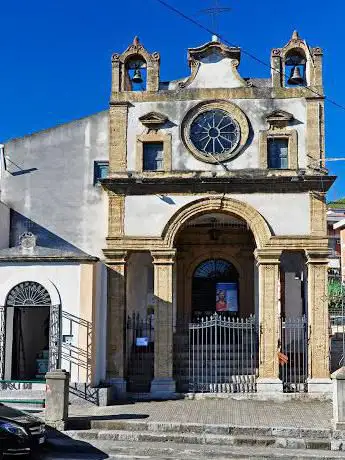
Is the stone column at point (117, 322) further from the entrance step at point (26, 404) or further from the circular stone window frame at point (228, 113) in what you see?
the circular stone window frame at point (228, 113)

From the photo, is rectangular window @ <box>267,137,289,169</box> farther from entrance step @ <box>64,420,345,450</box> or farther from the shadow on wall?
entrance step @ <box>64,420,345,450</box>

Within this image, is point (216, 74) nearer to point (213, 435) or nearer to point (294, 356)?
point (294, 356)

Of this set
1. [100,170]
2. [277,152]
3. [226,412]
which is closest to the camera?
[226,412]

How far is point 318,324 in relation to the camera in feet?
61.9

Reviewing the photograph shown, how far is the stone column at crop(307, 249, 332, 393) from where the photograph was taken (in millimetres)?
18578

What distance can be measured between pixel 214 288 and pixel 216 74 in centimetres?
809

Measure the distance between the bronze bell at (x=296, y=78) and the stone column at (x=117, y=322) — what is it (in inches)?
292

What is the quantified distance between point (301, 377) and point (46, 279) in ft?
26.4

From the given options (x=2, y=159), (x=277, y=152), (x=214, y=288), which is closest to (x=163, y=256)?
(x=277, y=152)

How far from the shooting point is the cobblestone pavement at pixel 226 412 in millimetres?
14891

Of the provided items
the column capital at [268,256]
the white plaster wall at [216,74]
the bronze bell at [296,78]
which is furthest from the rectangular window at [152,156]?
the bronze bell at [296,78]

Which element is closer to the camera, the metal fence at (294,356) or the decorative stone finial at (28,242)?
the decorative stone finial at (28,242)

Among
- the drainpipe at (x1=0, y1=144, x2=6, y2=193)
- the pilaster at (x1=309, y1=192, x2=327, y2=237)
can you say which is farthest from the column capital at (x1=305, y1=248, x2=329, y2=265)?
the drainpipe at (x1=0, y1=144, x2=6, y2=193)

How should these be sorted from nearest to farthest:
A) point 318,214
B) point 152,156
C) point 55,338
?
1. point 55,338
2. point 318,214
3. point 152,156
